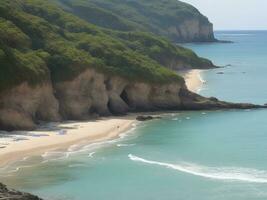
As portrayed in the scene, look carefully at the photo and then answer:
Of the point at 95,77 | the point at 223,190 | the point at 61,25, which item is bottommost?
the point at 223,190

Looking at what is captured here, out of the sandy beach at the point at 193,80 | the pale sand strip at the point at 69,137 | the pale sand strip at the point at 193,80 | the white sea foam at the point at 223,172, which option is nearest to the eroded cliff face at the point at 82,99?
the pale sand strip at the point at 69,137

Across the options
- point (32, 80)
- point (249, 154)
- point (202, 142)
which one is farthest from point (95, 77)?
point (249, 154)

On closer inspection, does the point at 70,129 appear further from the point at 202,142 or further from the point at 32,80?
the point at 202,142

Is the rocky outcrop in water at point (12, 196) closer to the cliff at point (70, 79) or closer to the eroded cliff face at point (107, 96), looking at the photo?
the cliff at point (70, 79)

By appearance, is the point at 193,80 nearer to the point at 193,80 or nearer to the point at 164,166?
the point at 193,80

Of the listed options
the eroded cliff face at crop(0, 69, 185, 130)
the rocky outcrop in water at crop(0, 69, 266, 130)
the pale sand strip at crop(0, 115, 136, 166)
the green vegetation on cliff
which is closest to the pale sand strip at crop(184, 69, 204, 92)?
the green vegetation on cliff

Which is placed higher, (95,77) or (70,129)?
(95,77)
